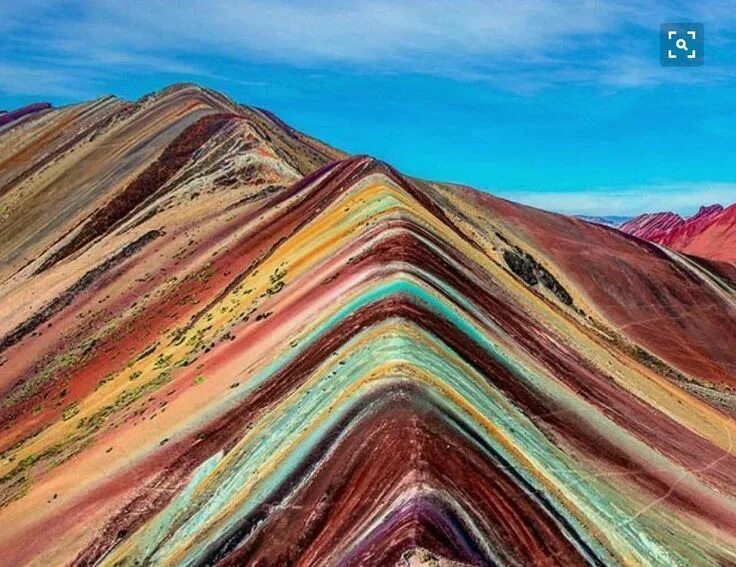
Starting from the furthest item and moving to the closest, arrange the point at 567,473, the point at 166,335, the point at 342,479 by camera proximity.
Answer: the point at 166,335 < the point at 567,473 < the point at 342,479

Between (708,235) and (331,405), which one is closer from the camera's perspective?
(331,405)

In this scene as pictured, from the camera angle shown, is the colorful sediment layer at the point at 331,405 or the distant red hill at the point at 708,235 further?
the distant red hill at the point at 708,235

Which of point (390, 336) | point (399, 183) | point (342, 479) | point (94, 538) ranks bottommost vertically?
point (94, 538)

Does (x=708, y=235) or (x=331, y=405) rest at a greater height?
(x=708, y=235)

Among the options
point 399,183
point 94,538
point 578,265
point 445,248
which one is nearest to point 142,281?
point 399,183

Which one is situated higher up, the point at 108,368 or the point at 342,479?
the point at 108,368

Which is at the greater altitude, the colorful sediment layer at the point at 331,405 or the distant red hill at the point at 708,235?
the distant red hill at the point at 708,235

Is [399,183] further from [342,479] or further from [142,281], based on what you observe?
[342,479]

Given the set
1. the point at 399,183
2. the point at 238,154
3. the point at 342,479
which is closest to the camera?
the point at 342,479
